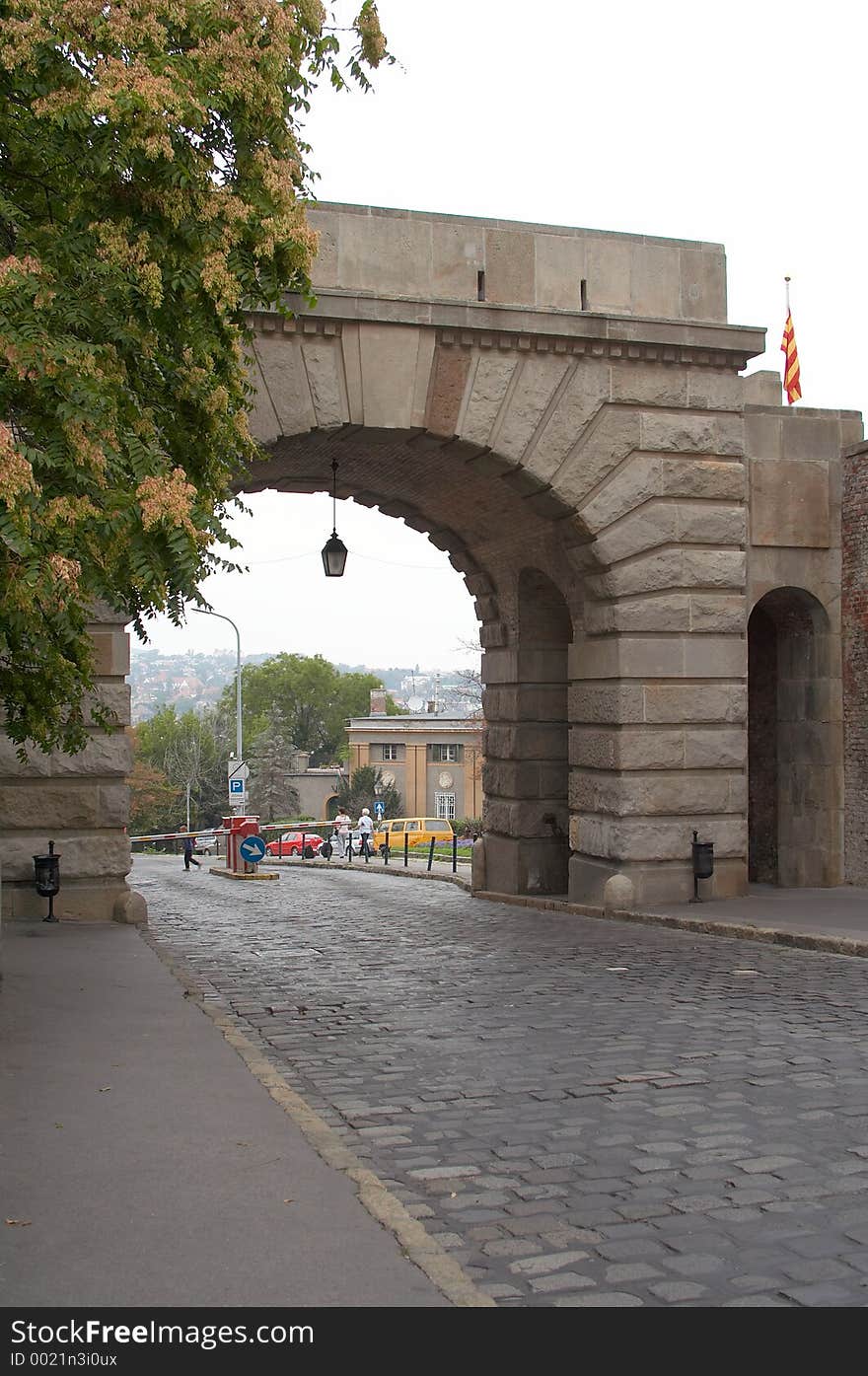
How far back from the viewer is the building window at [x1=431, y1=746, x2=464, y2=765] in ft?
296

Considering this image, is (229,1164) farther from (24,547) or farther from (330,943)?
(330,943)

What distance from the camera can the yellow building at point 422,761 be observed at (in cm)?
8981

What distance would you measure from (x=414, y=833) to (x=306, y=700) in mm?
80640

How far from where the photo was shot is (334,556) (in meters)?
17.3

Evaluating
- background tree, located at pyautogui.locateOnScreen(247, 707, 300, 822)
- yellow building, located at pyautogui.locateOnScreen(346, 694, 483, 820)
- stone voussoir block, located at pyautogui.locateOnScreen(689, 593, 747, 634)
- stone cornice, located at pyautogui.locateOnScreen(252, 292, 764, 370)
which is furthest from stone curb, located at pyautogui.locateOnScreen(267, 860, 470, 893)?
yellow building, located at pyautogui.locateOnScreen(346, 694, 483, 820)

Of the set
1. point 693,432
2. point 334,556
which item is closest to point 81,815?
point 334,556

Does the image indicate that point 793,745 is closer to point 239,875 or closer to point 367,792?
point 239,875

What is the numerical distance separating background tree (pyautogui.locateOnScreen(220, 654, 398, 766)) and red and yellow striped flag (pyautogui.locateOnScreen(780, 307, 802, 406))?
110 m

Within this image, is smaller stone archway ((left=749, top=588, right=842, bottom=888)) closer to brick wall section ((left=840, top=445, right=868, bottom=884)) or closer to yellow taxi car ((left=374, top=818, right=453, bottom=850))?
brick wall section ((left=840, top=445, right=868, bottom=884))

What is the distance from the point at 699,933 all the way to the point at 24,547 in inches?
367

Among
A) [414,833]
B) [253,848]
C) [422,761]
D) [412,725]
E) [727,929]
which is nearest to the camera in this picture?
[727,929]

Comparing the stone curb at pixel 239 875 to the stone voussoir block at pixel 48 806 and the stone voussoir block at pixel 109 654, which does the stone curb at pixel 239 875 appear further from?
the stone voussoir block at pixel 109 654

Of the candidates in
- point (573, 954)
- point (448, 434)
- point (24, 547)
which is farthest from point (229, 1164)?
point (448, 434)

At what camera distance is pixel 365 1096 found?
713 centimetres
